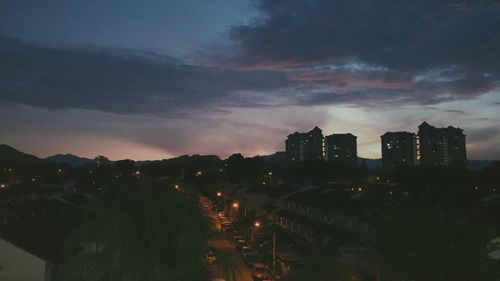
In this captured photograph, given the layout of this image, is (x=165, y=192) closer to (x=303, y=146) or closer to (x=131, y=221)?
(x=131, y=221)

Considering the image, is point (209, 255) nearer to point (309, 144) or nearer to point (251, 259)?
point (251, 259)

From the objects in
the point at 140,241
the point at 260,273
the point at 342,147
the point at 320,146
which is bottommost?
the point at 260,273

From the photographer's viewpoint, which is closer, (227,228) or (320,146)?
(227,228)

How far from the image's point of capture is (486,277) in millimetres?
11016

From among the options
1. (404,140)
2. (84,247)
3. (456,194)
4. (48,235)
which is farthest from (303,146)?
(84,247)

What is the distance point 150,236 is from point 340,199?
35.6 m

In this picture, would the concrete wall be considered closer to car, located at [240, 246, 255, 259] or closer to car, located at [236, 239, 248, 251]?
car, located at [240, 246, 255, 259]

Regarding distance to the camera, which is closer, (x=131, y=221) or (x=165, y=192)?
(x=131, y=221)

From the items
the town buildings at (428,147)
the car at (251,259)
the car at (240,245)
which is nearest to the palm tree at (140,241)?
the car at (251,259)

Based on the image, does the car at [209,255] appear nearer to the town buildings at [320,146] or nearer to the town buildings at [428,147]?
the town buildings at [428,147]

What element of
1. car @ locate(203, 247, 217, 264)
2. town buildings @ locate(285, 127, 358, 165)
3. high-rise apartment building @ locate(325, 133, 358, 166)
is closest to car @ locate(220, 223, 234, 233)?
car @ locate(203, 247, 217, 264)

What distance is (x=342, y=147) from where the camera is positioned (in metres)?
182

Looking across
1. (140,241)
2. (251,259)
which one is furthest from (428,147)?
(140,241)

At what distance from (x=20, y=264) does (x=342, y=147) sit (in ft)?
570
